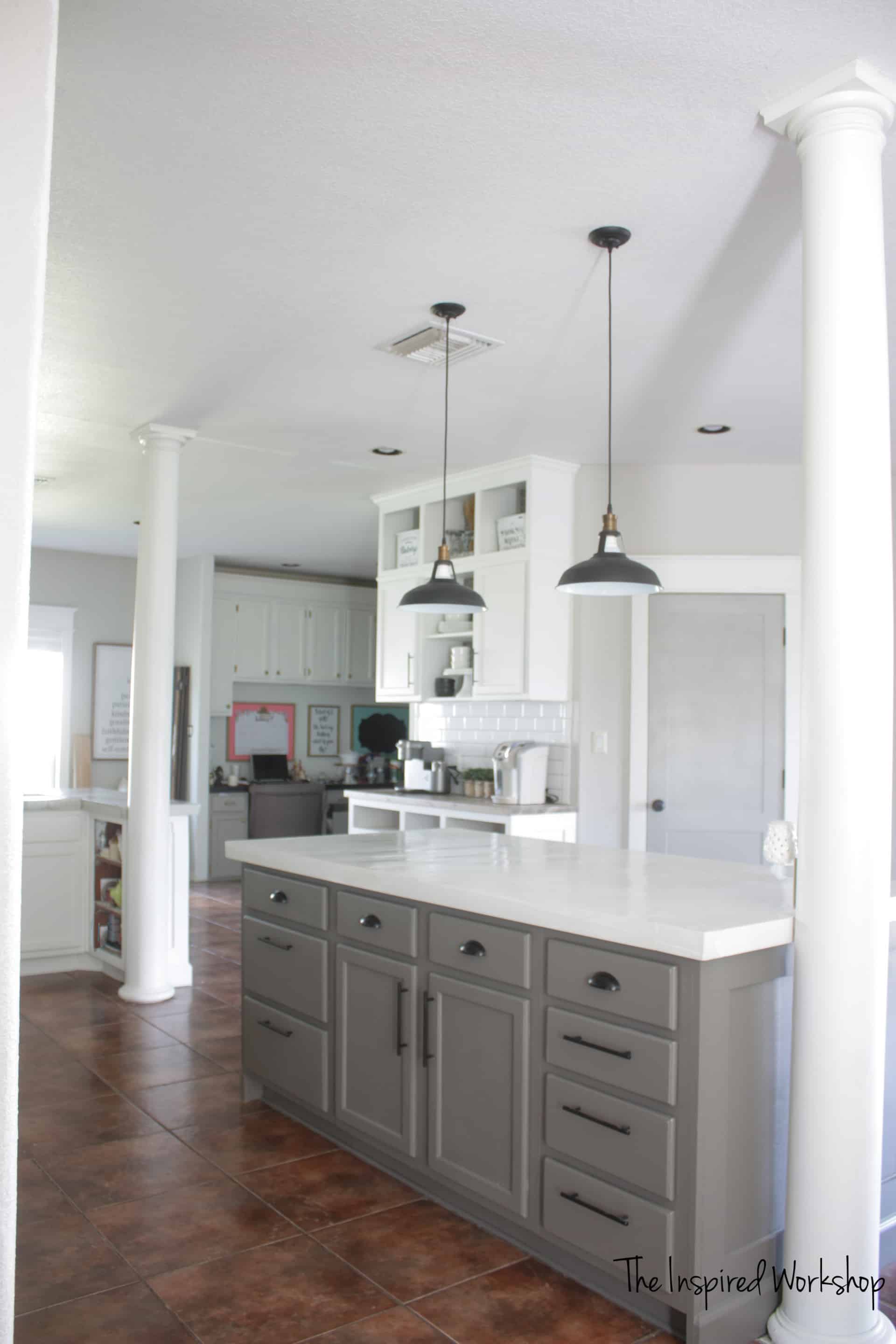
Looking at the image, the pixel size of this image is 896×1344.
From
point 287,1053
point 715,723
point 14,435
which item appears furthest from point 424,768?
point 14,435

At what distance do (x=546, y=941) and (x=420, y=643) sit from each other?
392cm

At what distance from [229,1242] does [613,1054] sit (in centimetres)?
117

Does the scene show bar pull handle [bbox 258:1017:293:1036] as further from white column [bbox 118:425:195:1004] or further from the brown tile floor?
white column [bbox 118:425:195:1004]

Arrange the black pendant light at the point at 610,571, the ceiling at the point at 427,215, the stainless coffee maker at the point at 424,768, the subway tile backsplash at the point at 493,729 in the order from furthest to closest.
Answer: the stainless coffee maker at the point at 424,768
the subway tile backsplash at the point at 493,729
the black pendant light at the point at 610,571
the ceiling at the point at 427,215

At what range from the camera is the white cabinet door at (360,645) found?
10.1 m

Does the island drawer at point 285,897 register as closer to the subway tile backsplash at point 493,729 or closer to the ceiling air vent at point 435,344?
the ceiling air vent at point 435,344

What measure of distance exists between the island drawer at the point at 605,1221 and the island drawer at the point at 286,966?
40.5 inches

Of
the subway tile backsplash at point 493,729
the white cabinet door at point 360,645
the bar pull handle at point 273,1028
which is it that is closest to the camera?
the bar pull handle at point 273,1028

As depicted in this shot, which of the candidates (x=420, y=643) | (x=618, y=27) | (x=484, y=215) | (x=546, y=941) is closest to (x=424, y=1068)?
(x=546, y=941)

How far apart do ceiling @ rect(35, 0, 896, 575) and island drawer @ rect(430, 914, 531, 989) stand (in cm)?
194

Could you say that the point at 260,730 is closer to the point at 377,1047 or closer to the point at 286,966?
the point at 286,966

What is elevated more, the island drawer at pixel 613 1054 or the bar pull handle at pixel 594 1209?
the island drawer at pixel 613 1054

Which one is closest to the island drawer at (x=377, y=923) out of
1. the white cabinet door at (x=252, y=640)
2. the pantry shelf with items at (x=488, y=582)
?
the pantry shelf with items at (x=488, y=582)

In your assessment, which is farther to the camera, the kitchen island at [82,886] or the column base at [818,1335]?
the kitchen island at [82,886]
